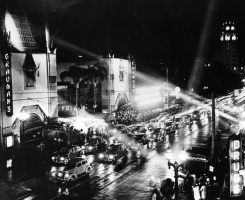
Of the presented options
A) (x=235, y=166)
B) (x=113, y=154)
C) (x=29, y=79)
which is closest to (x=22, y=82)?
(x=29, y=79)

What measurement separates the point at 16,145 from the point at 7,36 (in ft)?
40.3

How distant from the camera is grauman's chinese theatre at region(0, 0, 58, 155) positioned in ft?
106

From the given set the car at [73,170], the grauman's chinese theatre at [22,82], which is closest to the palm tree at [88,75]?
the grauman's chinese theatre at [22,82]

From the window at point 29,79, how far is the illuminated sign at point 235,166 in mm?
26174

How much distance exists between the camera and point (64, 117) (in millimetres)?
43188

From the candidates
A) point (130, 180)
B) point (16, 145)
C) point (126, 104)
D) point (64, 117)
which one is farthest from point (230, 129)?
point (16, 145)

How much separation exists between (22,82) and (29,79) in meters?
1.37

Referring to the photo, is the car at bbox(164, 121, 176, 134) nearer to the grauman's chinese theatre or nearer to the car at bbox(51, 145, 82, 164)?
the grauman's chinese theatre

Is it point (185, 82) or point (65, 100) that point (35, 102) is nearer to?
point (65, 100)

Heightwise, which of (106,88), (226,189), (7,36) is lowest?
(226,189)

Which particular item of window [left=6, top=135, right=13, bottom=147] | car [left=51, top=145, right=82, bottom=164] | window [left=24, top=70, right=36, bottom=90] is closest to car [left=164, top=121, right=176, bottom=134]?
car [left=51, top=145, right=82, bottom=164]

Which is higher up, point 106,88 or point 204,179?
point 106,88

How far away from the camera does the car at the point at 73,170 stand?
2248cm

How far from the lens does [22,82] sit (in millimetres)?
35594
